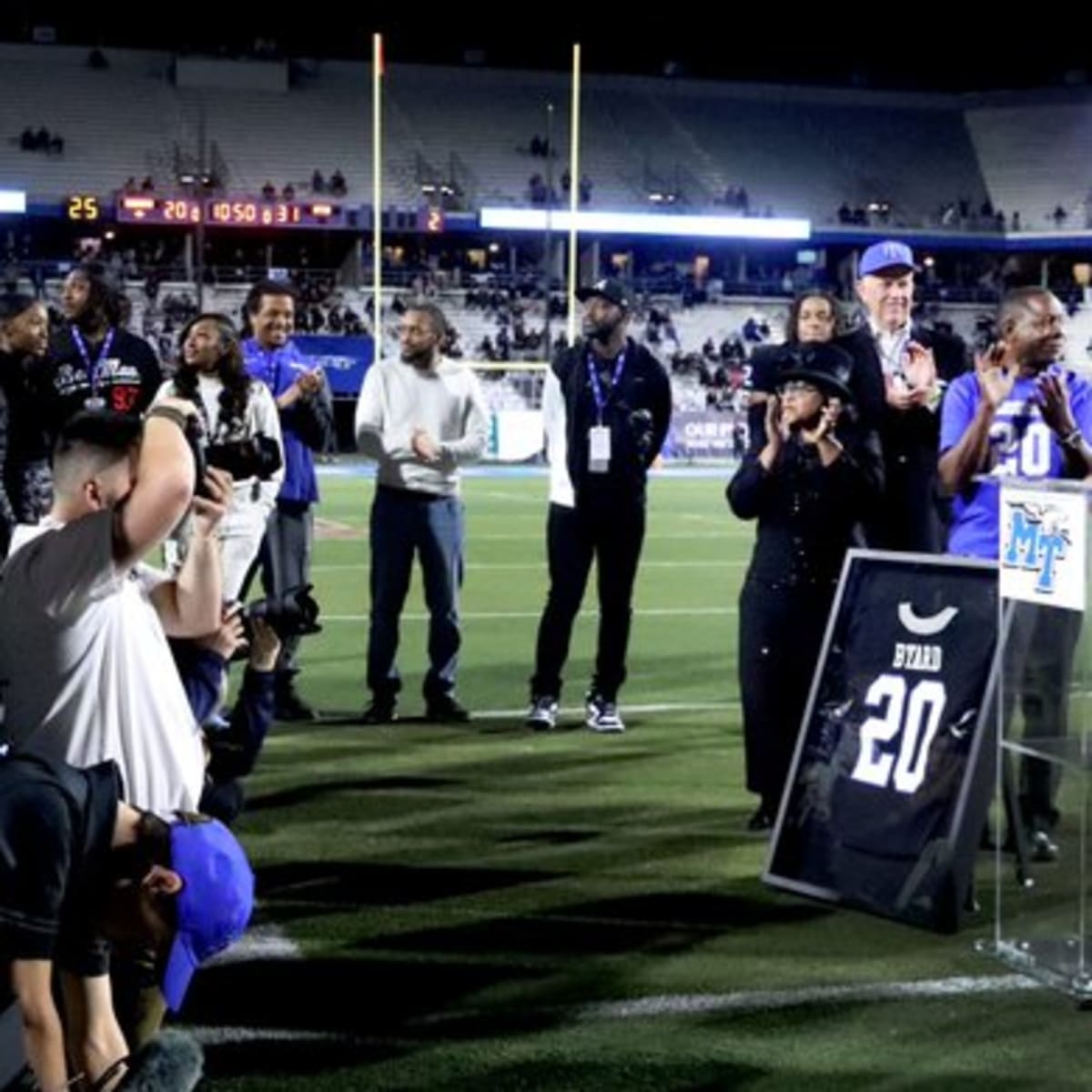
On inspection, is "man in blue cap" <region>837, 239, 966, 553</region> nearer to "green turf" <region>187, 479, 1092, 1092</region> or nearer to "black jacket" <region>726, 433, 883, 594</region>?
"black jacket" <region>726, 433, 883, 594</region>

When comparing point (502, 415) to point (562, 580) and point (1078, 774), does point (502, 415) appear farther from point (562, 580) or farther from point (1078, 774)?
point (1078, 774)

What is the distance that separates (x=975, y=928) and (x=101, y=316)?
4666mm

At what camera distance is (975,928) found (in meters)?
5.68

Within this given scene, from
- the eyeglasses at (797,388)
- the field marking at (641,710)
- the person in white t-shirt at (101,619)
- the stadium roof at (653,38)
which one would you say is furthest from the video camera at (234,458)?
the stadium roof at (653,38)

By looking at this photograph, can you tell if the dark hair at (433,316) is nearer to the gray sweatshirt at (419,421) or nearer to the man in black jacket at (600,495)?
the gray sweatshirt at (419,421)

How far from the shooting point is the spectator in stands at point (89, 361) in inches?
334

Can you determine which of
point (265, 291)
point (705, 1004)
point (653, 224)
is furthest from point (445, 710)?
point (653, 224)

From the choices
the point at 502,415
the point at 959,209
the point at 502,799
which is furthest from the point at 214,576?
the point at 959,209

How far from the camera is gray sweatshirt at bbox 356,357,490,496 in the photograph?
9.10 metres

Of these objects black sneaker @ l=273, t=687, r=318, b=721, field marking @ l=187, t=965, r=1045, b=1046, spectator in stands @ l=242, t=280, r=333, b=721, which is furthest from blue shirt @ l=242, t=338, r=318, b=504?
field marking @ l=187, t=965, r=1045, b=1046

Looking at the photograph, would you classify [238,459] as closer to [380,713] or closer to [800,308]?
[800,308]

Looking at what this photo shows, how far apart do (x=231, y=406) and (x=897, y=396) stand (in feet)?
8.06

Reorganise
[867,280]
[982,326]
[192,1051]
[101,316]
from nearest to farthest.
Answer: [192,1051], [867,280], [101,316], [982,326]

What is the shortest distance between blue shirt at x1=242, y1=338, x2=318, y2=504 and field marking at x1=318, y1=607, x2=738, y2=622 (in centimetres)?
340
